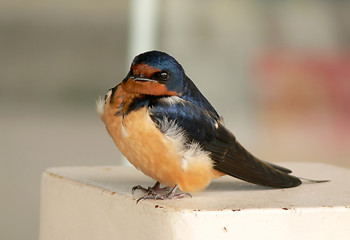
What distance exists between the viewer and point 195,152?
3.64 feet

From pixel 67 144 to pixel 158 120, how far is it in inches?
94.9

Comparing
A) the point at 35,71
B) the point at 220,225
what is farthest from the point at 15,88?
the point at 220,225

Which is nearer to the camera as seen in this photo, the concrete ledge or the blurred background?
the concrete ledge

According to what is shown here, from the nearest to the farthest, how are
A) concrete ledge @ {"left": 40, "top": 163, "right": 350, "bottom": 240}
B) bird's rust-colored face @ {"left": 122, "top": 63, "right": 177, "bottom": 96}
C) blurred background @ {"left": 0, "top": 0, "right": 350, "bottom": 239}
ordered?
concrete ledge @ {"left": 40, "top": 163, "right": 350, "bottom": 240} < bird's rust-colored face @ {"left": 122, "top": 63, "right": 177, "bottom": 96} < blurred background @ {"left": 0, "top": 0, "right": 350, "bottom": 239}

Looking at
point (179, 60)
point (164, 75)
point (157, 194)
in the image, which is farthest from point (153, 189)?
point (179, 60)

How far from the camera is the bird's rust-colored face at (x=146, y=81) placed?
1083 millimetres

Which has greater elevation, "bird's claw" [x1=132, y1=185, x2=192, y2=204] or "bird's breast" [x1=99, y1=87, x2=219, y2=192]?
"bird's breast" [x1=99, y1=87, x2=219, y2=192]

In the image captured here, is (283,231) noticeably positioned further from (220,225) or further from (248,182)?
(248,182)

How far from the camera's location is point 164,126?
3.56 feet

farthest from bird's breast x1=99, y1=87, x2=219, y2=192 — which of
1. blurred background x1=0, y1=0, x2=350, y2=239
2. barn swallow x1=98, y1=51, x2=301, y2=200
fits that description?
blurred background x1=0, y1=0, x2=350, y2=239

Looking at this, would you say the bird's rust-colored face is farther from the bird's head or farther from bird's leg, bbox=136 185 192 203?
bird's leg, bbox=136 185 192 203

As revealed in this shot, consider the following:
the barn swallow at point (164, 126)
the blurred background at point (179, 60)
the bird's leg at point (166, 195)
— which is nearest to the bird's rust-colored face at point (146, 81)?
the barn swallow at point (164, 126)

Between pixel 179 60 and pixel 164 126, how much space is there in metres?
2.57

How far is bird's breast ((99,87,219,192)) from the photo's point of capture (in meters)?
1.08
